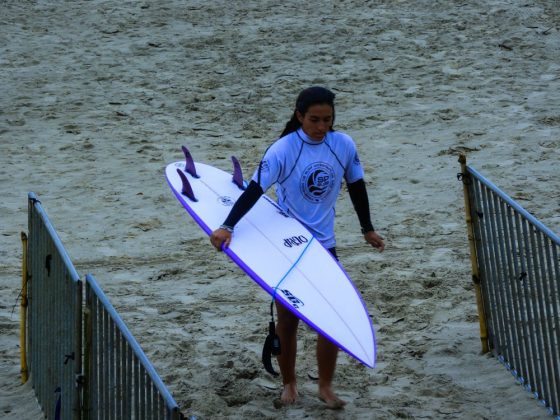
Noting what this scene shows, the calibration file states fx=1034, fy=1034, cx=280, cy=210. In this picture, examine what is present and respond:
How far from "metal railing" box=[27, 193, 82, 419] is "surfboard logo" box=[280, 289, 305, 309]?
95 cm

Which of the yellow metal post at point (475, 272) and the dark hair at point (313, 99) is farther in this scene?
the yellow metal post at point (475, 272)

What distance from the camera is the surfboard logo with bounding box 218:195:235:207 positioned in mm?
5192

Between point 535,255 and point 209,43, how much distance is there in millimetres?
7938

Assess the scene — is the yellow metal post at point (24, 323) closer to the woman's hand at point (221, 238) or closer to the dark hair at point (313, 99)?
the woman's hand at point (221, 238)

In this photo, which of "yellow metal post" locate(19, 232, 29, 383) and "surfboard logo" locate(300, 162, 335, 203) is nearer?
"surfboard logo" locate(300, 162, 335, 203)

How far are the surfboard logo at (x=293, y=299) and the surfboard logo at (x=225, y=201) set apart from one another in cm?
79

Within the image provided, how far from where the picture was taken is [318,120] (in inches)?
182

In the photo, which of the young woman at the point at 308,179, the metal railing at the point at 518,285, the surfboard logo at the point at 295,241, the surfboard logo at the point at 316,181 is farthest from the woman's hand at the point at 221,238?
the metal railing at the point at 518,285

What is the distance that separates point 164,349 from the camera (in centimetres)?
564

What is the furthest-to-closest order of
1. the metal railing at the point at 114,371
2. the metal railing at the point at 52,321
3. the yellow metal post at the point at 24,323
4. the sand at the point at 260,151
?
the sand at the point at 260,151
the yellow metal post at the point at 24,323
the metal railing at the point at 52,321
the metal railing at the point at 114,371

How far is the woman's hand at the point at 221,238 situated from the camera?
4.64m

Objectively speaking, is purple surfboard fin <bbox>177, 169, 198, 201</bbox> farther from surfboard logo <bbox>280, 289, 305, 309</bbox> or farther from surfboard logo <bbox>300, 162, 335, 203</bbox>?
surfboard logo <bbox>280, 289, 305, 309</bbox>

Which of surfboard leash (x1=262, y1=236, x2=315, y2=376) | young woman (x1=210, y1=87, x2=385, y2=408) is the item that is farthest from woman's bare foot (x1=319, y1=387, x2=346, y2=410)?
surfboard leash (x1=262, y1=236, x2=315, y2=376)

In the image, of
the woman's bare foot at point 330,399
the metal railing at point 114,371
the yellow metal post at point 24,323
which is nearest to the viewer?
the metal railing at point 114,371
